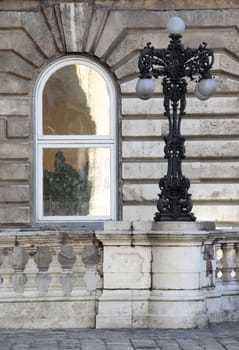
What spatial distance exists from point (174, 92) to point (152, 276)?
228 cm

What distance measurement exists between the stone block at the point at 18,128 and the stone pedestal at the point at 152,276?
263 inches

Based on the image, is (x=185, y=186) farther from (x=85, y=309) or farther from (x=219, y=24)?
(x=219, y=24)

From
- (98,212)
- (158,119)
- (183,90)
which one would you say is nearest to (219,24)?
(158,119)

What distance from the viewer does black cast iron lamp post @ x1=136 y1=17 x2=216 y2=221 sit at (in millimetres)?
13930

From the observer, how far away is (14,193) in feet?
→ 64.3

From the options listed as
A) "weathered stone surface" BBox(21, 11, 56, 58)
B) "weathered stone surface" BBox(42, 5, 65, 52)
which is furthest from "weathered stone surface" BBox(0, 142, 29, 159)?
"weathered stone surface" BBox(42, 5, 65, 52)

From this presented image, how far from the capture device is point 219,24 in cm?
1981

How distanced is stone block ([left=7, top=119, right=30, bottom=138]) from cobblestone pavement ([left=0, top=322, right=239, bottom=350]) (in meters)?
7.18

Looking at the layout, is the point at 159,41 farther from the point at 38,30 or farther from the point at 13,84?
the point at 13,84

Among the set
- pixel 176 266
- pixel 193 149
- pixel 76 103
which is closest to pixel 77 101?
pixel 76 103

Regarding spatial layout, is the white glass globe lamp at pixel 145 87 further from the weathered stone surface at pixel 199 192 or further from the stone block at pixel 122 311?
the weathered stone surface at pixel 199 192

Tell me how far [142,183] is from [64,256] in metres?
5.91

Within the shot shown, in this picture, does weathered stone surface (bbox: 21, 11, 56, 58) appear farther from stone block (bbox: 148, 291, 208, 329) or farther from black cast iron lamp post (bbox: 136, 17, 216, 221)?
stone block (bbox: 148, 291, 208, 329)

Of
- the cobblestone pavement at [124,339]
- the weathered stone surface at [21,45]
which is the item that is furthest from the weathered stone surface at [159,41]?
the cobblestone pavement at [124,339]
